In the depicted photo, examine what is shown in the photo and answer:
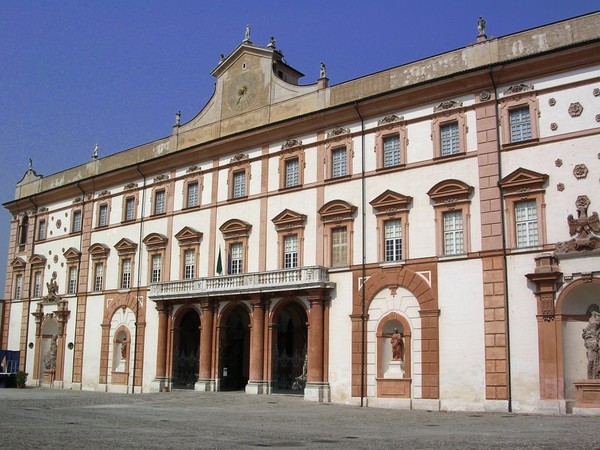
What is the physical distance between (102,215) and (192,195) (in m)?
9.23

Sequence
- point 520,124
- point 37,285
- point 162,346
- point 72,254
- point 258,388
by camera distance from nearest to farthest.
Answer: point 520,124 → point 258,388 → point 162,346 → point 72,254 → point 37,285

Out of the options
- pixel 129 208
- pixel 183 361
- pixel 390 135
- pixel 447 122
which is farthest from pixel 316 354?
pixel 129 208

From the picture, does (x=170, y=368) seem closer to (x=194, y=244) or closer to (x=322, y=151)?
(x=194, y=244)

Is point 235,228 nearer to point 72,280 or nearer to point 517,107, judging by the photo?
point 517,107

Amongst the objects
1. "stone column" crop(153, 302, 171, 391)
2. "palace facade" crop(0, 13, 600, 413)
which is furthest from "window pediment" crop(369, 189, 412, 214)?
"stone column" crop(153, 302, 171, 391)

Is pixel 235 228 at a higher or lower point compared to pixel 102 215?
lower

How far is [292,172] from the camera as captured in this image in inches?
1468

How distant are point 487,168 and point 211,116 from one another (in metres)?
18.8

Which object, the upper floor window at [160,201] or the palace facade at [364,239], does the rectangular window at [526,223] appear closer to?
the palace facade at [364,239]

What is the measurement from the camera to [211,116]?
42656 mm

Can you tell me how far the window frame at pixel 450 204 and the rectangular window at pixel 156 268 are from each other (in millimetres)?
18705

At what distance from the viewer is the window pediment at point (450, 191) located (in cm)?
3038

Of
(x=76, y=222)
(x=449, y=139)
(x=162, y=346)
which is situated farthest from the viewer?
(x=76, y=222)

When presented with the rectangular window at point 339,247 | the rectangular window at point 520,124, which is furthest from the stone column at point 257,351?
the rectangular window at point 520,124
